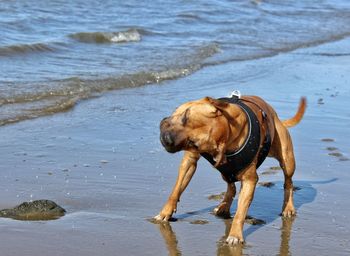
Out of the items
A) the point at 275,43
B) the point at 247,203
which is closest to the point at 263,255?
the point at 247,203

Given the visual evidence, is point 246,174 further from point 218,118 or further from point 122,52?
point 122,52

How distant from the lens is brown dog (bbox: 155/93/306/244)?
179 inches

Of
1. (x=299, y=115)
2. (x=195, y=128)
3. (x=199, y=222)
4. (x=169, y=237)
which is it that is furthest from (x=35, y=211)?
(x=299, y=115)

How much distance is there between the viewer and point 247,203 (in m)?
5.12

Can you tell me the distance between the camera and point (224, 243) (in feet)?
16.6

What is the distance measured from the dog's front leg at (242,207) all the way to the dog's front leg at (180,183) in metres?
0.40

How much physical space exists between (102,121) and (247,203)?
3501 mm

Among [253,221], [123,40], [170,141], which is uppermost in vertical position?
[170,141]

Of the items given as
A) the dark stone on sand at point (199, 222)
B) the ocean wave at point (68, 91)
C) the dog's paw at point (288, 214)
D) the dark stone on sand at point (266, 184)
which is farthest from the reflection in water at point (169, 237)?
the ocean wave at point (68, 91)

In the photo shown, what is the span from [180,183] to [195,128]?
0.95m

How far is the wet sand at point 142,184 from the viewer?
501 cm

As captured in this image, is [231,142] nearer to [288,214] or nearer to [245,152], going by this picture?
[245,152]

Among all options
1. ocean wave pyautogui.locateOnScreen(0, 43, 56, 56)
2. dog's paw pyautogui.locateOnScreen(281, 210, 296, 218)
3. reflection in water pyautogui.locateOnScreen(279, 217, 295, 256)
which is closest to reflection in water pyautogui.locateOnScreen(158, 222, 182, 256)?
reflection in water pyautogui.locateOnScreen(279, 217, 295, 256)

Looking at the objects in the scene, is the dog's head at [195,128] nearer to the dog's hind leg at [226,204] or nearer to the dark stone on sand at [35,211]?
the dog's hind leg at [226,204]
